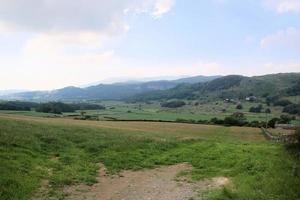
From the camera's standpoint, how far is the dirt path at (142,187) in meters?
18.9

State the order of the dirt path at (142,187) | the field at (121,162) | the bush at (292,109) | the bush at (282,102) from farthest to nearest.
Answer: the bush at (282,102) → the bush at (292,109) → the field at (121,162) → the dirt path at (142,187)

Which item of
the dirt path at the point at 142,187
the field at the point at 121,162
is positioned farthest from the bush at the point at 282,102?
the dirt path at the point at 142,187

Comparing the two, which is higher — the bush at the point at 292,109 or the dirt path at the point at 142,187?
the dirt path at the point at 142,187

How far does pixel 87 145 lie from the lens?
3331 centimetres

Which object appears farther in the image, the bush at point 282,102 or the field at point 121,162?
A: the bush at point 282,102

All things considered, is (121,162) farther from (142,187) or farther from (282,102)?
(282,102)

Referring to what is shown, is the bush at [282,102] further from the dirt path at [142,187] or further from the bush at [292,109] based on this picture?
the dirt path at [142,187]

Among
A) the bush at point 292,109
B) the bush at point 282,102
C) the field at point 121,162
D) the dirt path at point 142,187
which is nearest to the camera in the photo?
the dirt path at point 142,187

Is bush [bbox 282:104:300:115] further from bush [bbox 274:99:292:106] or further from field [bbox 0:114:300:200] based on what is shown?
field [bbox 0:114:300:200]

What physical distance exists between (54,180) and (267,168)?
13.8m

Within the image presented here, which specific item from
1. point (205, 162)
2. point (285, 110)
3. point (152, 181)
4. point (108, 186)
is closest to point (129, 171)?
point (152, 181)

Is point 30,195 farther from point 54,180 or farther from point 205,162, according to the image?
point 205,162

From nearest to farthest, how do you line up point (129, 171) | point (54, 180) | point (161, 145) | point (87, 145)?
point (54, 180) → point (129, 171) → point (87, 145) → point (161, 145)

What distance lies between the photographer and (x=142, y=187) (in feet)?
69.6
